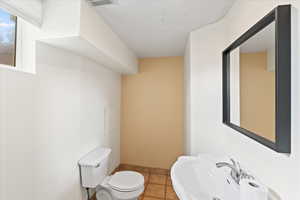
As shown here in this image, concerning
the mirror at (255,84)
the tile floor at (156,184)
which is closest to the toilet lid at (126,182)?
the tile floor at (156,184)

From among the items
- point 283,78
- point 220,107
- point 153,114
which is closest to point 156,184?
point 153,114

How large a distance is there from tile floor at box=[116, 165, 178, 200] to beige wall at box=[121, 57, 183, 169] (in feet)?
0.32

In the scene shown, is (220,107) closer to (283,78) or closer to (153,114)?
(283,78)

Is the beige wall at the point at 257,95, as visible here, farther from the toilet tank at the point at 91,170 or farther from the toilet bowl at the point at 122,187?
the toilet tank at the point at 91,170

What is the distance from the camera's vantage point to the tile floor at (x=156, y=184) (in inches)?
81.8

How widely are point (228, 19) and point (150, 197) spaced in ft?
7.56

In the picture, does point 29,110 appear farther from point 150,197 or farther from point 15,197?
point 150,197

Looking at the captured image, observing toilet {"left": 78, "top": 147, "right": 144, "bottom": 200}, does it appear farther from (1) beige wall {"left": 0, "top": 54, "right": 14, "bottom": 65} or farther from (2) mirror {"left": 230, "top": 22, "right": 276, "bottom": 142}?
(2) mirror {"left": 230, "top": 22, "right": 276, "bottom": 142}

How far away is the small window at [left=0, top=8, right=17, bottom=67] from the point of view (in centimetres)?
108

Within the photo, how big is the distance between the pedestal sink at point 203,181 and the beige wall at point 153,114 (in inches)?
54.0

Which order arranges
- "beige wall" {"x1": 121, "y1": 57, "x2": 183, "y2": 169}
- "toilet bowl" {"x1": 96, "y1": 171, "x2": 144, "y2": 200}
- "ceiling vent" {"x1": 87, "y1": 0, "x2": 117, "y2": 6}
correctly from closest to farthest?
"ceiling vent" {"x1": 87, "y1": 0, "x2": 117, "y2": 6}
"toilet bowl" {"x1": 96, "y1": 171, "x2": 144, "y2": 200}
"beige wall" {"x1": 121, "y1": 57, "x2": 183, "y2": 169}

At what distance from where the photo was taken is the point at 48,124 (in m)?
1.27

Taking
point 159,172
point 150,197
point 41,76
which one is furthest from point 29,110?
point 159,172

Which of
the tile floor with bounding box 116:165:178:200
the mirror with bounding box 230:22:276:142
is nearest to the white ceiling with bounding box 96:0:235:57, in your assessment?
the mirror with bounding box 230:22:276:142
